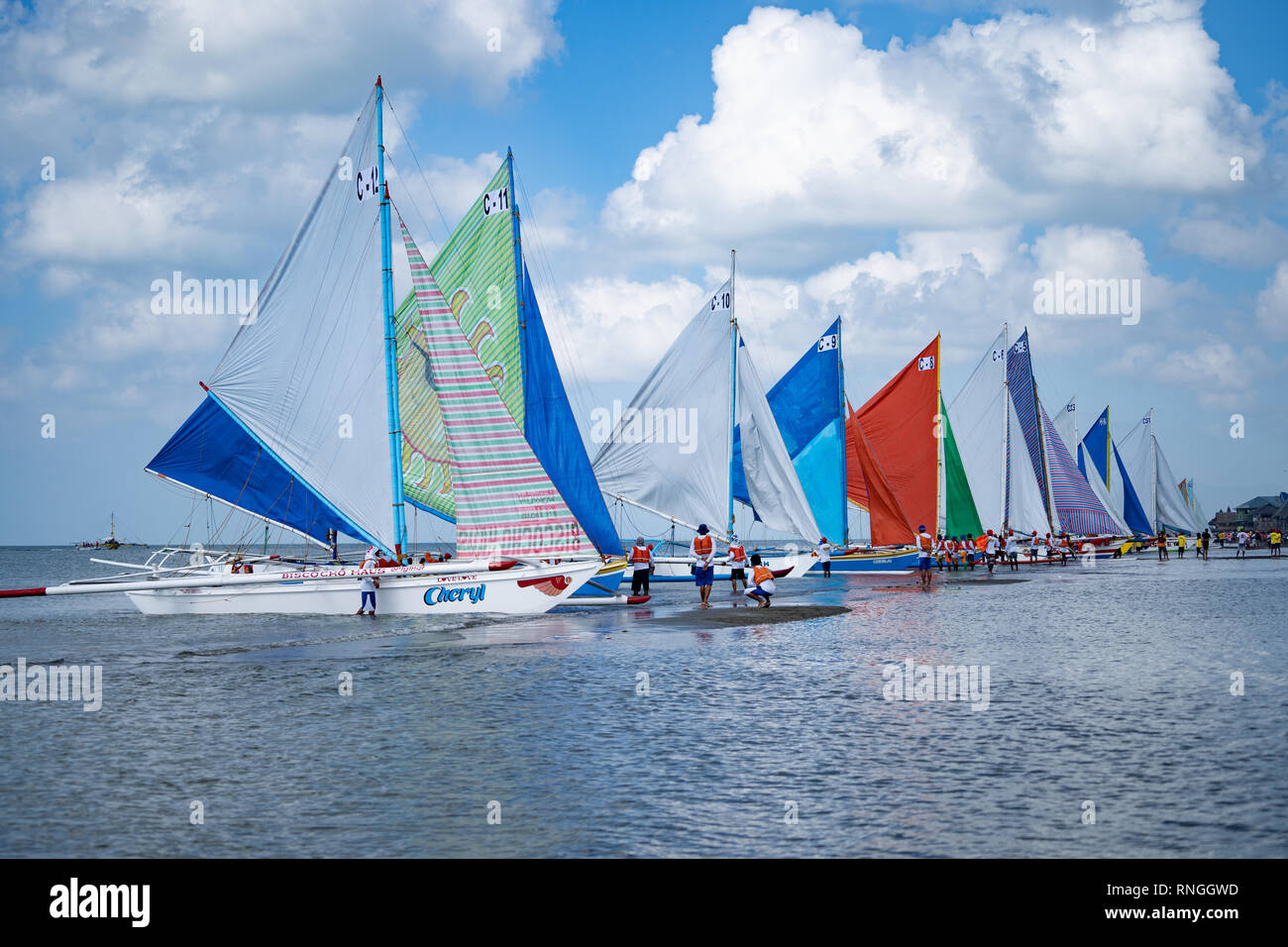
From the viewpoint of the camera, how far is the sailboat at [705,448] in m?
43.4

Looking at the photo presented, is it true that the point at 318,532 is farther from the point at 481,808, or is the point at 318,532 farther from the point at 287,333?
the point at 481,808

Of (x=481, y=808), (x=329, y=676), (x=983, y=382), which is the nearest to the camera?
(x=481, y=808)

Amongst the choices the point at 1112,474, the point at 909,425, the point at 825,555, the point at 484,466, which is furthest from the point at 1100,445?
the point at 484,466

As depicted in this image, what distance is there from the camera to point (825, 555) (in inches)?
2045

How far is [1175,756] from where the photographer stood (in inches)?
472

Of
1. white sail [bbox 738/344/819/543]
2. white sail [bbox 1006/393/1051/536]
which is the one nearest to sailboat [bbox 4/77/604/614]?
white sail [bbox 738/344/819/543]

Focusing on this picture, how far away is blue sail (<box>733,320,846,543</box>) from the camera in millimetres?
57156

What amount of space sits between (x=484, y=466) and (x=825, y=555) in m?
26.2

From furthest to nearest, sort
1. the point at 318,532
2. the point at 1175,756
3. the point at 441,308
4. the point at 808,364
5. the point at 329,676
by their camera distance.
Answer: the point at 808,364
the point at 318,532
the point at 441,308
the point at 329,676
the point at 1175,756

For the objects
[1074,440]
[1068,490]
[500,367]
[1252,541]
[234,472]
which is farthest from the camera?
[1252,541]

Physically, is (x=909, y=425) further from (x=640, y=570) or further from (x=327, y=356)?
(x=327, y=356)

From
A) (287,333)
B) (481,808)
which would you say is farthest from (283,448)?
(481,808)

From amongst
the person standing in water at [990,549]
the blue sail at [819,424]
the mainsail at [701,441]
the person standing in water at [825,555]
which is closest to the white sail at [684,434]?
the mainsail at [701,441]
